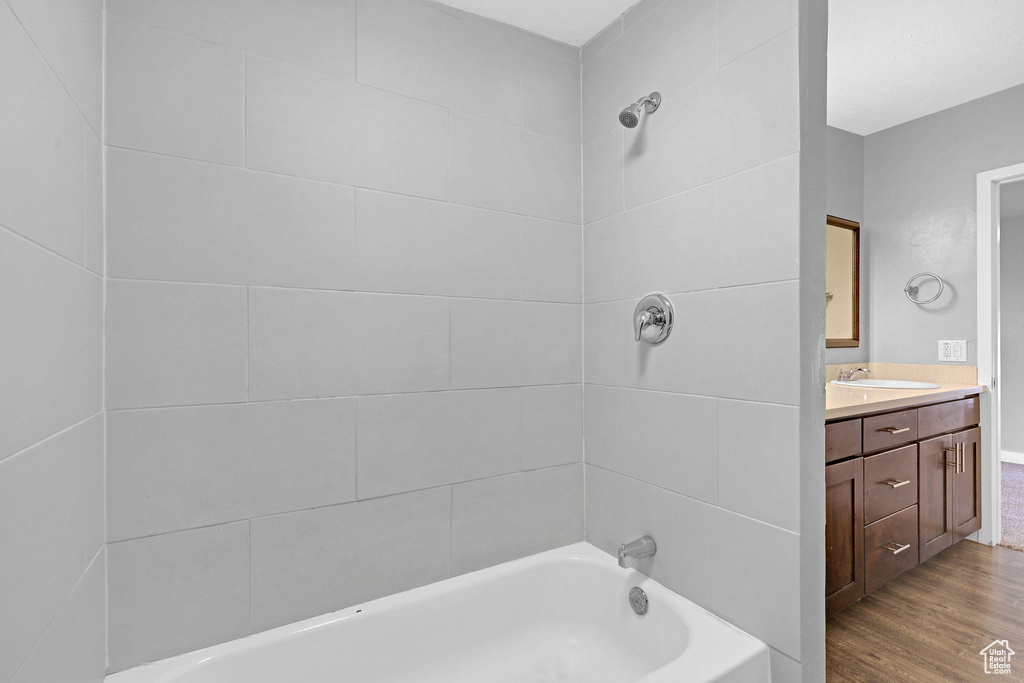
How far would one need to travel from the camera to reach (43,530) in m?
0.81

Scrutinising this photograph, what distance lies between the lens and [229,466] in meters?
1.30

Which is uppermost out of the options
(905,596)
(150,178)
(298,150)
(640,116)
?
(640,116)

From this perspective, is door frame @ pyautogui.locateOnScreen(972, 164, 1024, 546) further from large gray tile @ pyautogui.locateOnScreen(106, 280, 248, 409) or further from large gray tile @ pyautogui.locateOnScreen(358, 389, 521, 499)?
large gray tile @ pyautogui.locateOnScreen(106, 280, 248, 409)

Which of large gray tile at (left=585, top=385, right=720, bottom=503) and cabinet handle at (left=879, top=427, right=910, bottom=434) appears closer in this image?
large gray tile at (left=585, top=385, right=720, bottom=503)

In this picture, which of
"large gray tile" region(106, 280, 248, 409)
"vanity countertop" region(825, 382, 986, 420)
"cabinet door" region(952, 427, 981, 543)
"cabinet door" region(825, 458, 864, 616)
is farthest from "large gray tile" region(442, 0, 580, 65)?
"cabinet door" region(952, 427, 981, 543)

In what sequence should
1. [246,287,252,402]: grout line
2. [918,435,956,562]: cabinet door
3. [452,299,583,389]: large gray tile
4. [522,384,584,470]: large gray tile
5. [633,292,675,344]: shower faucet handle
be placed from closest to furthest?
[246,287,252,402]: grout line
[633,292,675,344]: shower faucet handle
[452,299,583,389]: large gray tile
[522,384,584,470]: large gray tile
[918,435,956,562]: cabinet door

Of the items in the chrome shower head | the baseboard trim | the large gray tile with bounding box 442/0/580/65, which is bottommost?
the baseboard trim

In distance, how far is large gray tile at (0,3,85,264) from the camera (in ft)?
2.27

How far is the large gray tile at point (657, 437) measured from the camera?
1.43 meters

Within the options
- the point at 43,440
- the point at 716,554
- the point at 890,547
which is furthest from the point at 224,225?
the point at 890,547

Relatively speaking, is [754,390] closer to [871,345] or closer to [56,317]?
[56,317]

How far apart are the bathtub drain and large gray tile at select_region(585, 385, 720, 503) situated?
327 mm

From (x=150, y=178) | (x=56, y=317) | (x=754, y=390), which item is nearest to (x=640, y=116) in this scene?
(x=754, y=390)

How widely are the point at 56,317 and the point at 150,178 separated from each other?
0.49m
